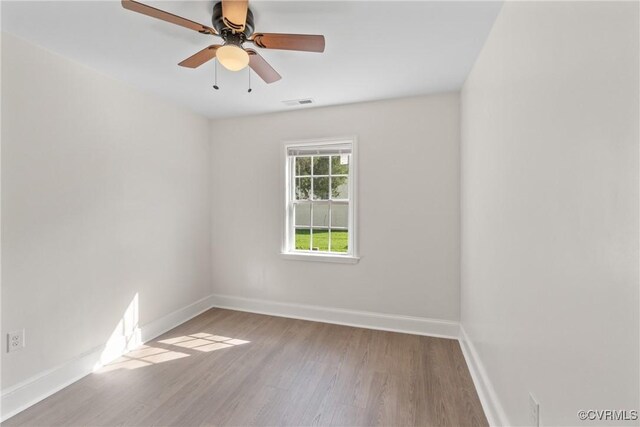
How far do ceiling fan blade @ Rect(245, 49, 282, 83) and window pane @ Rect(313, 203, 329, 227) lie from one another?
167 centimetres

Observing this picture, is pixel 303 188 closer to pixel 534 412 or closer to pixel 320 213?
pixel 320 213

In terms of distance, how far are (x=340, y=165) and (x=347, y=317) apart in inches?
70.4

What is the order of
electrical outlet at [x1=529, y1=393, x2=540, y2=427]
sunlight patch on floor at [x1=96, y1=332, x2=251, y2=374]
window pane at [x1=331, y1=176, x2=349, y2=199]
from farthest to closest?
window pane at [x1=331, y1=176, x2=349, y2=199], sunlight patch on floor at [x1=96, y1=332, x2=251, y2=374], electrical outlet at [x1=529, y1=393, x2=540, y2=427]

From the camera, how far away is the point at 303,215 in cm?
346

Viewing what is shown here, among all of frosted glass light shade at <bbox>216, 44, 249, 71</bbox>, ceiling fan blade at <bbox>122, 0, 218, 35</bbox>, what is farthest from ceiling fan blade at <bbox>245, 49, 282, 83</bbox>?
ceiling fan blade at <bbox>122, 0, 218, 35</bbox>

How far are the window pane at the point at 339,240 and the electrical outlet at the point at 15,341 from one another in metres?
2.68

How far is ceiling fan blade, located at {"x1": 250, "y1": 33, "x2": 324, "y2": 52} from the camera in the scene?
1487 mm

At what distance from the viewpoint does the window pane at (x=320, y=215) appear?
335 cm

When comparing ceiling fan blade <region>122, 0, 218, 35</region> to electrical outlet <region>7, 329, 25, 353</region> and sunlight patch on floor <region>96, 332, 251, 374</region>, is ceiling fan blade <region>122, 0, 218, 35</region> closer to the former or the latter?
electrical outlet <region>7, 329, 25, 353</region>

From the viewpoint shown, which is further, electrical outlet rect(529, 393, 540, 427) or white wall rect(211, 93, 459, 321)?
white wall rect(211, 93, 459, 321)

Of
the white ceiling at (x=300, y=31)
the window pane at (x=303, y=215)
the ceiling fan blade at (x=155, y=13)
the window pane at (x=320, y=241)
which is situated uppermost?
the white ceiling at (x=300, y=31)

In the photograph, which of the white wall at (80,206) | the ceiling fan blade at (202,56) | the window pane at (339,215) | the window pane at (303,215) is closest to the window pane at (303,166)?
the window pane at (303,215)

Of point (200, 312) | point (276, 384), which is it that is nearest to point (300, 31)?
point (276, 384)

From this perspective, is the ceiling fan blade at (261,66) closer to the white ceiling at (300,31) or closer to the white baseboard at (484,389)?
the white ceiling at (300,31)
